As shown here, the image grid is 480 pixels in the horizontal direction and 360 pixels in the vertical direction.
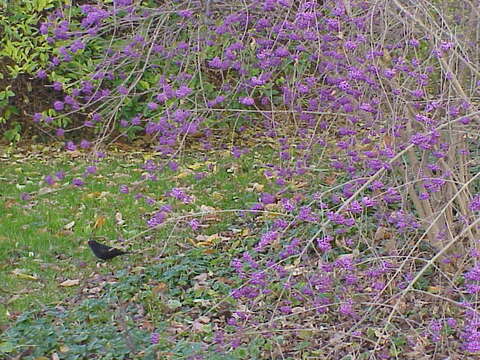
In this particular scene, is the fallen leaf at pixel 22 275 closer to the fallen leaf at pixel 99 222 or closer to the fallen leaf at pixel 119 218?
the fallen leaf at pixel 99 222

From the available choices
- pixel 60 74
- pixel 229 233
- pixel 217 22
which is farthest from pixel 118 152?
pixel 217 22

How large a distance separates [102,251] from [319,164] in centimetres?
153

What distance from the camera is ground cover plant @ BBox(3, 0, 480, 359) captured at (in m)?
3.01

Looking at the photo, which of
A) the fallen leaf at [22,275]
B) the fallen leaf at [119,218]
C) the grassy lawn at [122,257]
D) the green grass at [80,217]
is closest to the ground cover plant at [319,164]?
the grassy lawn at [122,257]

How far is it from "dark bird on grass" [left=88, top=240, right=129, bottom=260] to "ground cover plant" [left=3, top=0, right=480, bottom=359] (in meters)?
0.17

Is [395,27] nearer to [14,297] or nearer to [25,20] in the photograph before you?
[14,297]

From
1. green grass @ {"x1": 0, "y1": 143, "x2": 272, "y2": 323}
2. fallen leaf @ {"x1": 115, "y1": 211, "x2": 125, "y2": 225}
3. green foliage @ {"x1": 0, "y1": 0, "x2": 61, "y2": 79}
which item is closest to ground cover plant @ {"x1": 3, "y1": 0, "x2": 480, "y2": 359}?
green grass @ {"x1": 0, "y1": 143, "x2": 272, "y2": 323}

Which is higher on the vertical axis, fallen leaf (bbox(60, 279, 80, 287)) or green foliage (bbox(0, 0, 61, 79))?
green foliage (bbox(0, 0, 61, 79))

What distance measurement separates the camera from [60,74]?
8.22 metres

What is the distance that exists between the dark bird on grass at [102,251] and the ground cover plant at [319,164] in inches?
6.5

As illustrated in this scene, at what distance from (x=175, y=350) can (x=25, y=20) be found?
5.52m

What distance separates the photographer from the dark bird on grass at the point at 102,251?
4844 mm

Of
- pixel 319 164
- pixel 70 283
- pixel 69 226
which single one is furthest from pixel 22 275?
pixel 319 164

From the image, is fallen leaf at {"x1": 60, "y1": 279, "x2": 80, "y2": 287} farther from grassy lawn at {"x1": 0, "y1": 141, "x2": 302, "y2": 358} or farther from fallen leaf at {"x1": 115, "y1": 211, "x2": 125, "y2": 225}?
fallen leaf at {"x1": 115, "y1": 211, "x2": 125, "y2": 225}
